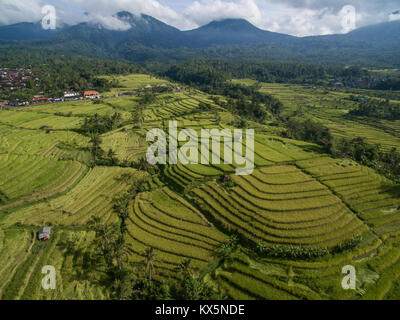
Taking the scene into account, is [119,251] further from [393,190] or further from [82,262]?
[393,190]

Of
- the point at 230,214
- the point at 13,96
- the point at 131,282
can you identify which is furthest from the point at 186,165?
the point at 13,96

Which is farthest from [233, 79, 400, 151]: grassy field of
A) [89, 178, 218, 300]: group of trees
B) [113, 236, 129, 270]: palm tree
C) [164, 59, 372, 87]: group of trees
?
[113, 236, 129, 270]: palm tree

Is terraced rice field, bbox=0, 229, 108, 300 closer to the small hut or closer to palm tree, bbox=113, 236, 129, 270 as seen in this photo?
the small hut

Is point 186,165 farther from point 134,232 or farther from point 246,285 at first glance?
point 246,285

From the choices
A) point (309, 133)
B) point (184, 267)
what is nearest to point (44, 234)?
point (184, 267)

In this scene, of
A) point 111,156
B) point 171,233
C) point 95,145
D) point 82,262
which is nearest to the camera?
point 82,262

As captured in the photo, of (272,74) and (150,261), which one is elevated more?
(272,74)
